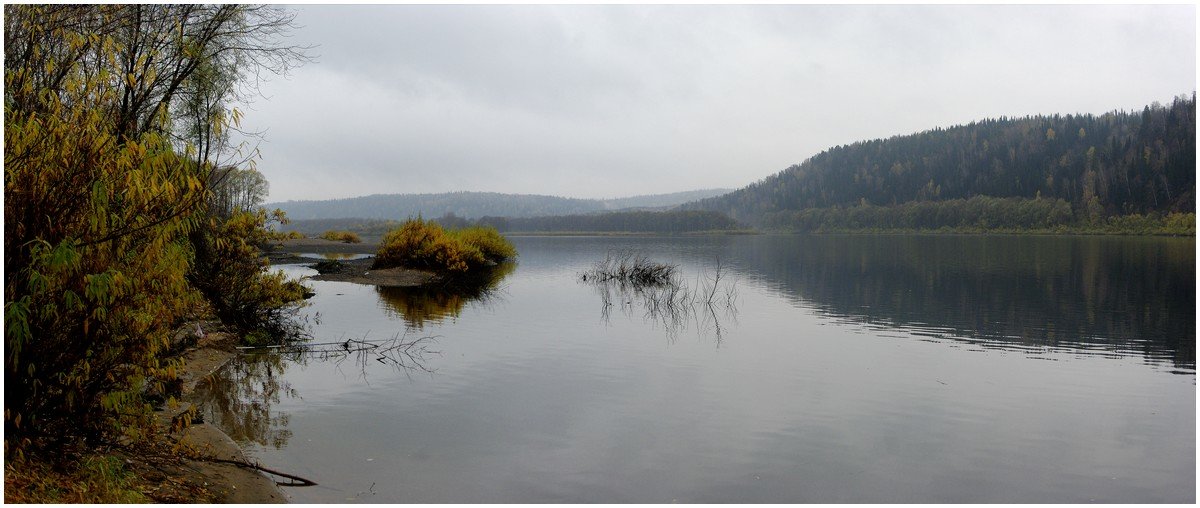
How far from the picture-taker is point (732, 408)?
12.7 metres

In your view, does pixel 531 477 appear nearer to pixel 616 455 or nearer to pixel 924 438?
pixel 616 455

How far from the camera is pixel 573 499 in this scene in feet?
28.2

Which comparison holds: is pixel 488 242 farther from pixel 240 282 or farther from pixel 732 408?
pixel 732 408

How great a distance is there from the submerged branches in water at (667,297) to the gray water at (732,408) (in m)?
0.35

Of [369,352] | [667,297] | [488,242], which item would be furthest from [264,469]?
[488,242]

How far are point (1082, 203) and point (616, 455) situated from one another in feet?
580

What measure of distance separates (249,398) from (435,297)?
736 inches

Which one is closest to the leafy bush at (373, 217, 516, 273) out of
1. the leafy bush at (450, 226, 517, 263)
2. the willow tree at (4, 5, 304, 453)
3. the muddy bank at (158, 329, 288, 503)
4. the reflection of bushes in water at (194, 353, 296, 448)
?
the leafy bush at (450, 226, 517, 263)

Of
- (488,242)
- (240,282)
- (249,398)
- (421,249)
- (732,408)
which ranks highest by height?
(488,242)

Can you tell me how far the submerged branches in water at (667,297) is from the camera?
963 inches

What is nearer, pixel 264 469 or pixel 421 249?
pixel 264 469

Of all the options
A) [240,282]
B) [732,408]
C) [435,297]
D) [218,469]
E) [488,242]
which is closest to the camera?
[218,469]

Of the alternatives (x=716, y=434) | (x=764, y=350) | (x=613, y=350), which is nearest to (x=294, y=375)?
(x=613, y=350)

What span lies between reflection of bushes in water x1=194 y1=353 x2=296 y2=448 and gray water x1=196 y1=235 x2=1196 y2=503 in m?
0.06
